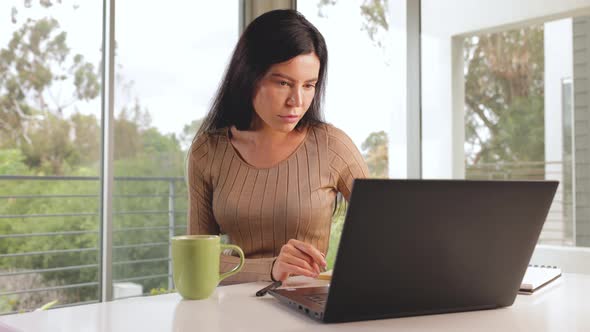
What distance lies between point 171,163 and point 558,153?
15.8 feet

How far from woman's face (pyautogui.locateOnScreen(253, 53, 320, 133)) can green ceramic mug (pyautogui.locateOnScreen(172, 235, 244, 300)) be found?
590mm

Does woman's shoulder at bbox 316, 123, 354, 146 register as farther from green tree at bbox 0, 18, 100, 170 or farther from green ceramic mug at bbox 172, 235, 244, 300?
green tree at bbox 0, 18, 100, 170

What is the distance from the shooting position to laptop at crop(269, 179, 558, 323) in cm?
63

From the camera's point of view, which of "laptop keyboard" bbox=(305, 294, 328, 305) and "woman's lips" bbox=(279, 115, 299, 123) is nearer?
"laptop keyboard" bbox=(305, 294, 328, 305)

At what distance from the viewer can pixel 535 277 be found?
38.9 inches

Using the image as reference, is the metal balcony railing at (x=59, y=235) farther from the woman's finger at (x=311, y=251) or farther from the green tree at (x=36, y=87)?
the woman's finger at (x=311, y=251)

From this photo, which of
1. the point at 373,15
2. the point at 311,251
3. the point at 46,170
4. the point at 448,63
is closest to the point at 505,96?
the point at 373,15

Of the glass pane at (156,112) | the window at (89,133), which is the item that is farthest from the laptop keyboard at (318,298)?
the glass pane at (156,112)

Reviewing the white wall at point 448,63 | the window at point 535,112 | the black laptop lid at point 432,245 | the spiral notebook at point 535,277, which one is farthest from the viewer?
the window at point 535,112

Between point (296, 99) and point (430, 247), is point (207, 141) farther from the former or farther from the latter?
point (430, 247)

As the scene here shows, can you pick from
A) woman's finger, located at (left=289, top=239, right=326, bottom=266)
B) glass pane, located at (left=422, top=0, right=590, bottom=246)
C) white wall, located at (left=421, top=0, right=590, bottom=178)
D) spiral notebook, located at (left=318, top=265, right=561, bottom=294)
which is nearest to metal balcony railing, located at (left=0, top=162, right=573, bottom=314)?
white wall, located at (left=421, top=0, right=590, bottom=178)

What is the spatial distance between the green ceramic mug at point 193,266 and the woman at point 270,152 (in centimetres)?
49

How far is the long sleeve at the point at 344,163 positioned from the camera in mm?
1489

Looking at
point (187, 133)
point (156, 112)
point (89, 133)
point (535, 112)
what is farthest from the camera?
point (535, 112)
